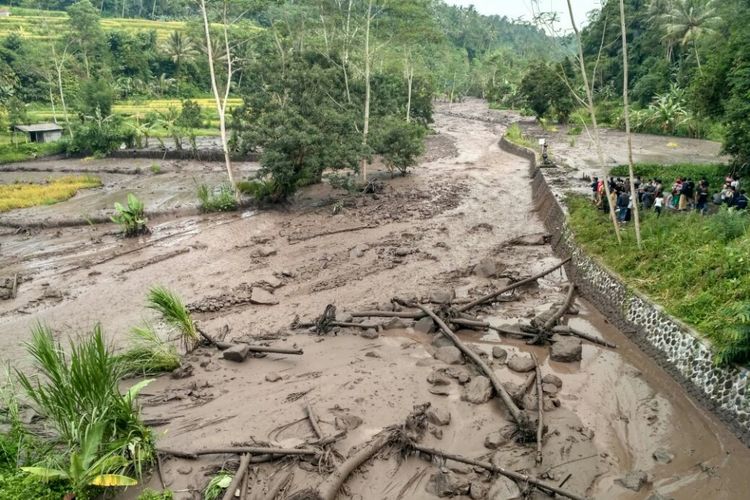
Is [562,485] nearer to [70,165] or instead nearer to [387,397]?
[387,397]

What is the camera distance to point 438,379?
1045 cm

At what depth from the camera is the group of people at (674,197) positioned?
15562 millimetres

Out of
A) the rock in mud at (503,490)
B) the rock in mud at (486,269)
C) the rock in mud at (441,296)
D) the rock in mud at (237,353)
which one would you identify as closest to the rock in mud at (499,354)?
the rock in mud at (441,296)

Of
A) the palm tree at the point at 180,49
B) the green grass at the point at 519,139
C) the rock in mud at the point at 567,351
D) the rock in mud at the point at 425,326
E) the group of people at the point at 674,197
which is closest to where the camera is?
the rock in mud at the point at 567,351

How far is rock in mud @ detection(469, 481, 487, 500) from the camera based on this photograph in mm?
7398

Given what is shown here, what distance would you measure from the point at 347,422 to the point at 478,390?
2687mm

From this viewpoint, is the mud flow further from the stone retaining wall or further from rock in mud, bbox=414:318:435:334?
the stone retaining wall

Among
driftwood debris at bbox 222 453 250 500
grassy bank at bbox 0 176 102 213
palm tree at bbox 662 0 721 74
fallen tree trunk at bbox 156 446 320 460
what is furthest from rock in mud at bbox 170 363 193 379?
palm tree at bbox 662 0 721 74

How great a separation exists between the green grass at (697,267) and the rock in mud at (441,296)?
14.2ft

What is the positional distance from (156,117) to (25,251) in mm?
29409

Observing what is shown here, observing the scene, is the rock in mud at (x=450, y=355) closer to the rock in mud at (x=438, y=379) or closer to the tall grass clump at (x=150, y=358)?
the rock in mud at (x=438, y=379)

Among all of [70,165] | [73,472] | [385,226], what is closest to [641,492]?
[73,472]

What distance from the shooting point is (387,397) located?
32.7 ft

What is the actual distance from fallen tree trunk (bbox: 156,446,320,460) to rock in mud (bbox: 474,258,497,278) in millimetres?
9743
